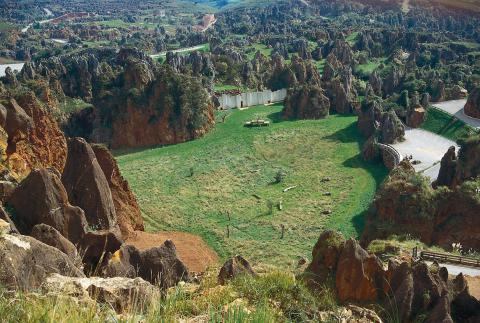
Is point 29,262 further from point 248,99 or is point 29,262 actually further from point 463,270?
point 248,99

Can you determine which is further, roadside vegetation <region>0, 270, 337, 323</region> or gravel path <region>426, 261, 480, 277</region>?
gravel path <region>426, 261, 480, 277</region>

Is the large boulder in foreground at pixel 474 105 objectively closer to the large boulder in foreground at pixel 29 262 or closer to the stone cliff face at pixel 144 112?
the stone cliff face at pixel 144 112

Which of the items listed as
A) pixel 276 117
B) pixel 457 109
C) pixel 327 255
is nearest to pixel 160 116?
pixel 276 117

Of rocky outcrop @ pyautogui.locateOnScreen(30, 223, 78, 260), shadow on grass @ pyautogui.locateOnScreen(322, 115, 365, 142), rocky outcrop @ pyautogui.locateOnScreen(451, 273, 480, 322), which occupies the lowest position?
shadow on grass @ pyautogui.locateOnScreen(322, 115, 365, 142)

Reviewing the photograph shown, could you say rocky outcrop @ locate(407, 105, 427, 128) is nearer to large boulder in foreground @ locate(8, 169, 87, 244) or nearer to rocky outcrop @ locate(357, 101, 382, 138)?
rocky outcrop @ locate(357, 101, 382, 138)

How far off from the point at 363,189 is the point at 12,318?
1370 inches

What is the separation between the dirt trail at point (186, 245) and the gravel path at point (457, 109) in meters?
31.2

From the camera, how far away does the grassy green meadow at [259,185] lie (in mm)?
31062

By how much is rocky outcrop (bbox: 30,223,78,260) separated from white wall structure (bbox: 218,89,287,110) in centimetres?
5103

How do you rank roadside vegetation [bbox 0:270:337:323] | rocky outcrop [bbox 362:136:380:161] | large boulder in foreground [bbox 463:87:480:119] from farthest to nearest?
1. large boulder in foreground [bbox 463:87:480:119]
2. rocky outcrop [bbox 362:136:380:161]
3. roadside vegetation [bbox 0:270:337:323]

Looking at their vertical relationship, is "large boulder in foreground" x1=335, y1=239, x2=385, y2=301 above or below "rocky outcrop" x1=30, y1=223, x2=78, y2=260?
below

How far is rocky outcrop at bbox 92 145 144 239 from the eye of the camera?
2725cm

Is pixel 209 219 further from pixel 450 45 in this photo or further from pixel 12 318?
pixel 450 45

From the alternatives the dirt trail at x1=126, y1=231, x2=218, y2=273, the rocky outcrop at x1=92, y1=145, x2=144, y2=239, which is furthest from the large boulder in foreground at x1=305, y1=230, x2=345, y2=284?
the rocky outcrop at x1=92, y1=145, x2=144, y2=239
